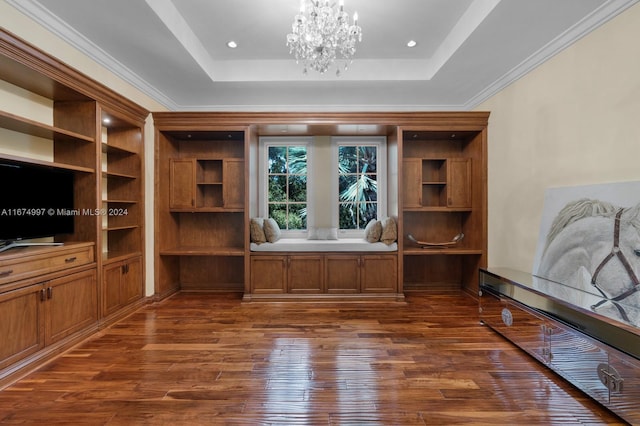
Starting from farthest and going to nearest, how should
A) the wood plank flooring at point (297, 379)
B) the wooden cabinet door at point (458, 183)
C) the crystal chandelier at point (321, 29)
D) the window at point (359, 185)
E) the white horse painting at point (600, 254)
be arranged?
1. the window at point (359, 185)
2. the wooden cabinet door at point (458, 183)
3. the crystal chandelier at point (321, 29)
4. the white horse painting at point (600, 254)
5. the wood plank flooring at point (297, 379)

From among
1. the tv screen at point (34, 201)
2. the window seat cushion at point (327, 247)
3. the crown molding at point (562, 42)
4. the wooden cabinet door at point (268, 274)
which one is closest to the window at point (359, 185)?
the window seat cushion at point (327, 247)

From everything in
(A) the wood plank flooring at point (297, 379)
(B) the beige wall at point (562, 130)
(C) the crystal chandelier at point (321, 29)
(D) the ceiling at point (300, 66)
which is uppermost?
(D) the ceiling at point (300, 66)

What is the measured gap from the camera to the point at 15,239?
2.29 meters

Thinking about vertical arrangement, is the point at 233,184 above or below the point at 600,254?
above

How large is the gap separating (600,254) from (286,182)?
3699 mm

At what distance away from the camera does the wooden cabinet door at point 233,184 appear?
13.8ft

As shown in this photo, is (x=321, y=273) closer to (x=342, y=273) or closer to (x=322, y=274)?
(x=322, y=274)

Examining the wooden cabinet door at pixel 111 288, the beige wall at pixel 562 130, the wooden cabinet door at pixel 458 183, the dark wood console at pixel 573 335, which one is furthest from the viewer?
the wooden cabinet door at pixel 458 183

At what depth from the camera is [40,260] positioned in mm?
2340

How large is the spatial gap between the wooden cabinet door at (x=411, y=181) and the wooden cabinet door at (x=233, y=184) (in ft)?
7.66

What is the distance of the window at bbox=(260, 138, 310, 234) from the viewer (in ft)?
15.3

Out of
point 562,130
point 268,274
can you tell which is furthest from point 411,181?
point 268,274

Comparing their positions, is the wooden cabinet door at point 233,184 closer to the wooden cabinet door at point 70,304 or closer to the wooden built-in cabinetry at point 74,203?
the wooden built-in cabinetry at point 74,203

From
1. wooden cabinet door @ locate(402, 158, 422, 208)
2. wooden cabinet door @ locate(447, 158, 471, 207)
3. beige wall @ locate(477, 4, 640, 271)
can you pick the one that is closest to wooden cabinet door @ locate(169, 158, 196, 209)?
wooden cabinet door @ locate(402, 158, 422, 208)
